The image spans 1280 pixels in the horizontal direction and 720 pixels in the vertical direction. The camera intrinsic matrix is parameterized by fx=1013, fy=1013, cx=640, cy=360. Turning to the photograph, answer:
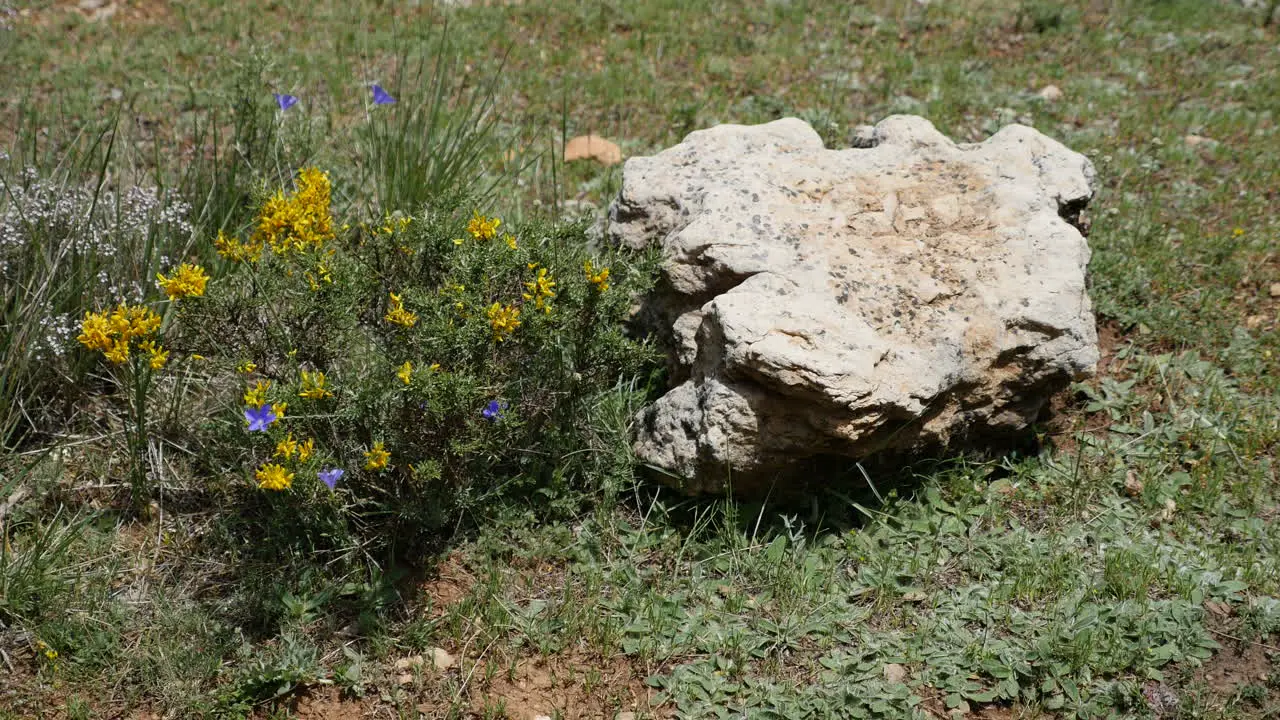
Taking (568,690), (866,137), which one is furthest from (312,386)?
(866,137)

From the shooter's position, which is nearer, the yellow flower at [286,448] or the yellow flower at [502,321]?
the yellow flower at [286,448]

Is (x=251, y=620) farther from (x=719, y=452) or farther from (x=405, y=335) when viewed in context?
(x=719, y=452)

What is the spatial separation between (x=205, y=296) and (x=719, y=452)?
1.56m

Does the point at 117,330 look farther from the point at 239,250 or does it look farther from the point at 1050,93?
the point at 1050,93

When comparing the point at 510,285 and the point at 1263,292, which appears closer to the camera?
the point at 510,285

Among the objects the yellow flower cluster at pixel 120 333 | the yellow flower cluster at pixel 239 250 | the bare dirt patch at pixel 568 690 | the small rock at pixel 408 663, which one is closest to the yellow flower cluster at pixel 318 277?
the yellow flower cluster at pixel 239 250

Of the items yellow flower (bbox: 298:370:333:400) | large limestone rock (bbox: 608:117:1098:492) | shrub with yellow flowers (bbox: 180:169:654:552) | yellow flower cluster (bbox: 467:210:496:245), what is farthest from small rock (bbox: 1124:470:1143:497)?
yellow flower (bbox: 298:370:333:400)

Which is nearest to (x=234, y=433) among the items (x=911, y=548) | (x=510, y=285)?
(x=510, y=285)

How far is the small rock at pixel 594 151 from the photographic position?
512cm

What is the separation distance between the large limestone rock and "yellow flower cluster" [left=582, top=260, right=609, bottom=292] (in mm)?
337

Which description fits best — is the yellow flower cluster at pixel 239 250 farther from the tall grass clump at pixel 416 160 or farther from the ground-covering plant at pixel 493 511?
the tall grass clump at pixel 416 160

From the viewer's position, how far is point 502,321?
9.28 ft

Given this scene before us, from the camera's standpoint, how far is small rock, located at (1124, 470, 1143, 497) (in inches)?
135

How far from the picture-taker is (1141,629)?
2.87 meters
